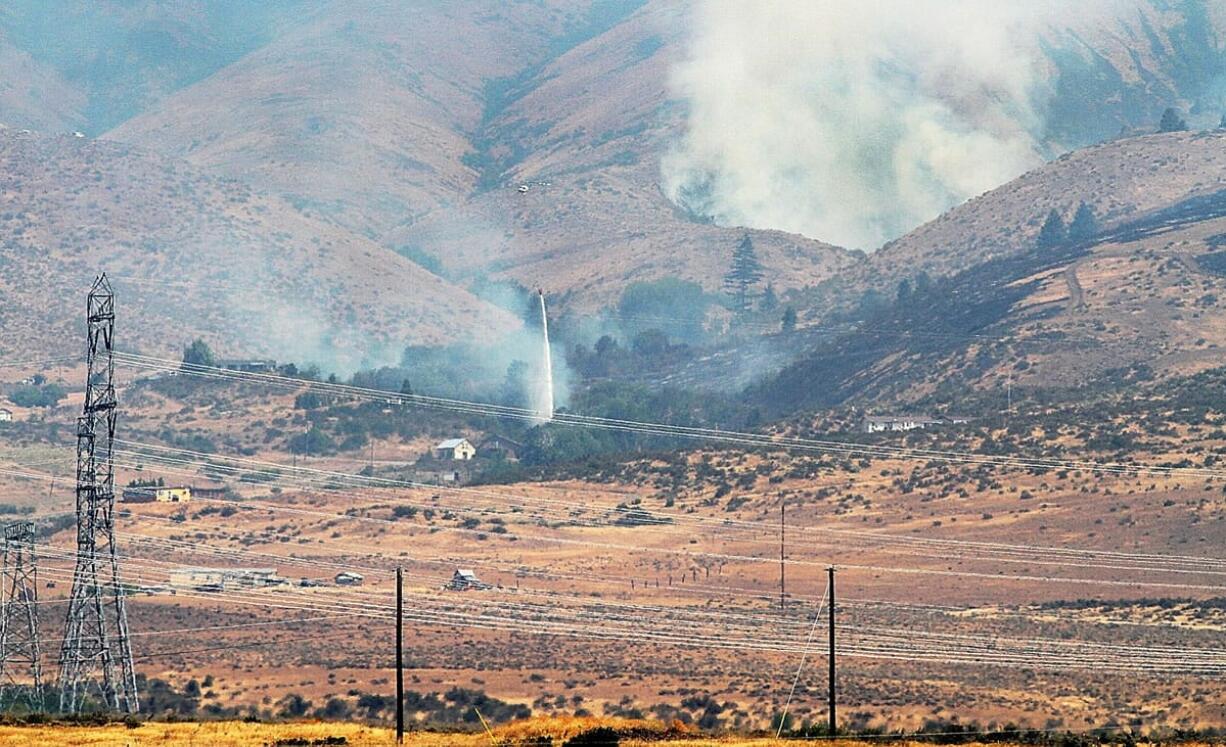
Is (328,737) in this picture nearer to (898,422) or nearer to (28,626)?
(28,626)

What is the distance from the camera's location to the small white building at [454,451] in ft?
585

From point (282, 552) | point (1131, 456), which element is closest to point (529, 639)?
point (282, 552)

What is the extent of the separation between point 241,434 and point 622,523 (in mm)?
59434

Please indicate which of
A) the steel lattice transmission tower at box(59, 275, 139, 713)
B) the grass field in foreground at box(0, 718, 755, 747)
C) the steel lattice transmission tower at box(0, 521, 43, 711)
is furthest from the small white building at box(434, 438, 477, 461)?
the grass field in foreground at box(0, 718, 755, 747)

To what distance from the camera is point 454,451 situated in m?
179

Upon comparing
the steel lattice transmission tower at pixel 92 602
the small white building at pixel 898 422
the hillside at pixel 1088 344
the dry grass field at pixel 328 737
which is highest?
the hillside at pixel 1088 344

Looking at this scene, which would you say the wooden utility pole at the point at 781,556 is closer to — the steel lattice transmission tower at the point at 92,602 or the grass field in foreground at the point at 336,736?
the steel lattice transmission tower at the point at 92,602

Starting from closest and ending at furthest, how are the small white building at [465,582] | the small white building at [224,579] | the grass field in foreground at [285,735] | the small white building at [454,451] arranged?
the grass field in foreground at [285,735]
the small white building at [224,579]
the small white building at [465,582]
the small white building at [454,451]

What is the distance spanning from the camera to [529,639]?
102 meters

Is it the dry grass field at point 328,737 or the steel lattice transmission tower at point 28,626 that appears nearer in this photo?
the dry grass field at point 328,737

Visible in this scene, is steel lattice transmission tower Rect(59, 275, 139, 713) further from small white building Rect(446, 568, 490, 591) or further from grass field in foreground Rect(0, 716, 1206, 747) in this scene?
small white building Rect(446, 568, 490, 591)

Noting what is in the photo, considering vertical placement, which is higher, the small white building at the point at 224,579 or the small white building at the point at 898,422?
the small white building at the point at 898,422

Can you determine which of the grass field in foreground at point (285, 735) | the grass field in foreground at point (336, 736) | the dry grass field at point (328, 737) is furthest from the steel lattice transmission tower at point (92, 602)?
the dry grass field at point (328, 737)

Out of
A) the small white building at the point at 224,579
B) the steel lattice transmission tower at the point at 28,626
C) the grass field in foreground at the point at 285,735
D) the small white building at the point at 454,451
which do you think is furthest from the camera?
the small white building at the point at 454,451
